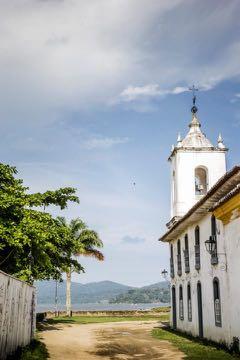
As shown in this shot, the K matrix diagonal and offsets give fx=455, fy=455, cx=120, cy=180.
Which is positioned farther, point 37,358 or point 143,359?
point 143,359

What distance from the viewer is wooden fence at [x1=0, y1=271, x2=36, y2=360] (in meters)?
10.3

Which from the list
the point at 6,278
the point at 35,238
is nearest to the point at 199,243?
the point at 35,238

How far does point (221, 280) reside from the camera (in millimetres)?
16734

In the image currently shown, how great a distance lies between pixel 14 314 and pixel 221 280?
26.6 ft

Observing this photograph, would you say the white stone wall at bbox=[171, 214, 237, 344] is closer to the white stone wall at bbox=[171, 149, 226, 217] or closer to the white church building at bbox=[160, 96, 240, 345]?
the white church building at bbox=[160, 96, 240, 345]

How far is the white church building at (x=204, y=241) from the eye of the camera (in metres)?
15.3

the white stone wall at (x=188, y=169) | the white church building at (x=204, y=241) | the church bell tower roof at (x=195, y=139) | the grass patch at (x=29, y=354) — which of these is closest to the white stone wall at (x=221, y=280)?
the white church building at (x=204, y=241)

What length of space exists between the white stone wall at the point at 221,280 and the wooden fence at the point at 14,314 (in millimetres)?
6801

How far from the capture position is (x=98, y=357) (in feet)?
46.4

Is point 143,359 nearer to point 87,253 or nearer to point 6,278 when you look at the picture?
point 6,278

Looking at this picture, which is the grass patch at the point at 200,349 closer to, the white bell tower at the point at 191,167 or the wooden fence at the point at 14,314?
the wooden fence at the point at 14,314

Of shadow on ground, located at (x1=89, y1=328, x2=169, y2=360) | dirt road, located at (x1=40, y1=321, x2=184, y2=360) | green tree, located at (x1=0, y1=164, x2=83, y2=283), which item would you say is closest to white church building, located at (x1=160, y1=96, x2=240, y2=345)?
dirt road, located at (x1=40, y1=321, x2=184, y2=360)

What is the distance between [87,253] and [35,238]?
24.6 m

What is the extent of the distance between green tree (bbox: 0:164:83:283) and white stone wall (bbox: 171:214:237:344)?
6.50 m
